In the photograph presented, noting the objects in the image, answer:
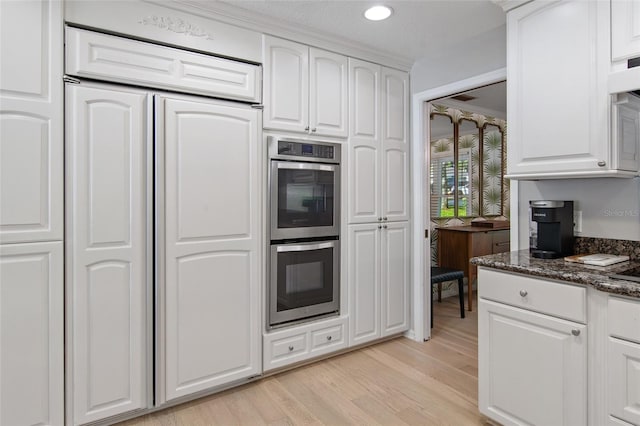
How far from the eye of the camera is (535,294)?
5.85ft

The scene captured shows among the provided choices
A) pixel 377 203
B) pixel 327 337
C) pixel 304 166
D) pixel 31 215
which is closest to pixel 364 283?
pixel 327 337

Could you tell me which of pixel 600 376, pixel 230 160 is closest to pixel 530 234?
pixel 600 376

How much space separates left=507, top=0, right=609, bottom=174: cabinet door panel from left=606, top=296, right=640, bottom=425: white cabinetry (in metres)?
0.70

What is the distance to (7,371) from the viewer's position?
1758 mm

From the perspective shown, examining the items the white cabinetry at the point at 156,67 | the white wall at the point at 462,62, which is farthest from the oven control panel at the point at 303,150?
the white wall at the point at 462,62

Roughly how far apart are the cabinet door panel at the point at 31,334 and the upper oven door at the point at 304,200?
1.25m

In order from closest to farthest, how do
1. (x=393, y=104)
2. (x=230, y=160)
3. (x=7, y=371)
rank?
(x=7, y=371)
(x=230, y=160)
(x=393, y=104)

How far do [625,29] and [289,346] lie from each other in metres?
2.56

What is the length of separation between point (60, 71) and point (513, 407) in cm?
279

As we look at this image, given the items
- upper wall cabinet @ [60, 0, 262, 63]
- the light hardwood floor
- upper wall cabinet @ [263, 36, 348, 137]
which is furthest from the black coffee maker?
upper wall cabinet @ [60, 0, 262, 63]

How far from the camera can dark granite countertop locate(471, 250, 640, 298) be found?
1.50 metres

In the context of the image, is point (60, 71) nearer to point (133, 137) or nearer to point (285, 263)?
point (133, 137)

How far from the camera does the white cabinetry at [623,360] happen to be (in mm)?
1479

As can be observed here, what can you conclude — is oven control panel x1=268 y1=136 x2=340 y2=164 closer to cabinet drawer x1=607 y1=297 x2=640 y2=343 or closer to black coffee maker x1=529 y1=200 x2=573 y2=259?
black coffee maker x1=529 y1=200 x2=573 y2=259
